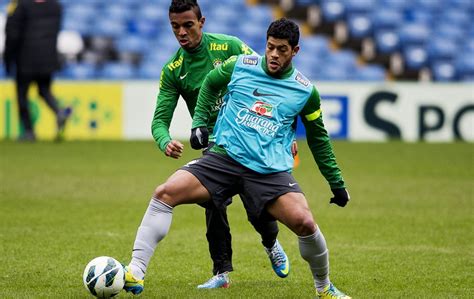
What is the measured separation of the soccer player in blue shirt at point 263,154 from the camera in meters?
6.09

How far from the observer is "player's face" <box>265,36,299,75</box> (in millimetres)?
6047

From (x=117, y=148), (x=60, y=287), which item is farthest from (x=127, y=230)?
(x=117, y=148)

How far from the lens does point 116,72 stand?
21.1 metres

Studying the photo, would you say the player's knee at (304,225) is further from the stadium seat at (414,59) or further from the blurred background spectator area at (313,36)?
the stadium seat at (414,59)

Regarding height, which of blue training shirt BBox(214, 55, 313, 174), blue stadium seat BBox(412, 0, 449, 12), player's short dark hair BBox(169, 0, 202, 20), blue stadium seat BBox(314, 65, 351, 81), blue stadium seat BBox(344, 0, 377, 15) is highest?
player's short dark hair BBox(169, 0, 202, 20)

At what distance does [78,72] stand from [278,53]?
50.6ft

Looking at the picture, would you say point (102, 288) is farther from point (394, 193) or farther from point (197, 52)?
point (394, 193)

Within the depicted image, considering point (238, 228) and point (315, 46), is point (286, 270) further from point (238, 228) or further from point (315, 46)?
point (315, 46)

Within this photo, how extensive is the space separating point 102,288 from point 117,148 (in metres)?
11.6

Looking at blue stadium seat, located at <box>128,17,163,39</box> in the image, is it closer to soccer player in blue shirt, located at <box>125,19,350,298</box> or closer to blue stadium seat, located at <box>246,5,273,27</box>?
blue stadium seat, located at <box>246,5,273,27</box>

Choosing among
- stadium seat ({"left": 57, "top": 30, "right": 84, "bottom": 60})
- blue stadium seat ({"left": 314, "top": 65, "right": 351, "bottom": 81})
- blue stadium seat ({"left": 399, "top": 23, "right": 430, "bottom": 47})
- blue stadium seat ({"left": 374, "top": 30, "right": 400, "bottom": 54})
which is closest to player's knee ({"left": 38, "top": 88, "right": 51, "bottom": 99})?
stadium seat ({"left": 57, "top": 30, "right": 84, "bottom": 60})

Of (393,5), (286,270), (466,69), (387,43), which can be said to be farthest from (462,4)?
(286,270)

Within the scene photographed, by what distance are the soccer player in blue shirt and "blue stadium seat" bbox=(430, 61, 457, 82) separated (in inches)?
664

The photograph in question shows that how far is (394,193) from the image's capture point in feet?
40.4
